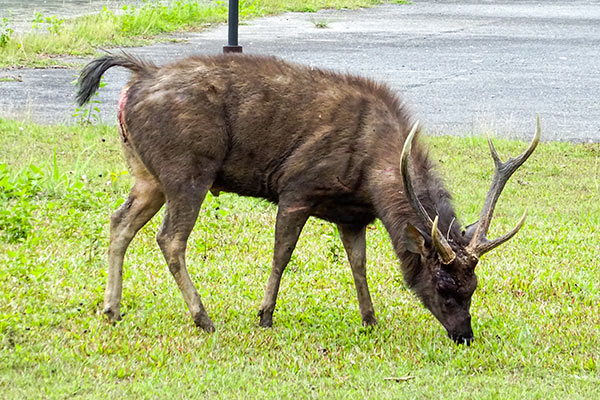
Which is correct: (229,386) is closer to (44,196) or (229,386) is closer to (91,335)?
(91,335)

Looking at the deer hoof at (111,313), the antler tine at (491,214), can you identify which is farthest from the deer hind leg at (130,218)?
the antler tine at (491,214)

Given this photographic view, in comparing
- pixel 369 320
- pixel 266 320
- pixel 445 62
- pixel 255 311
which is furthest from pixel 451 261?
pixel 445 62

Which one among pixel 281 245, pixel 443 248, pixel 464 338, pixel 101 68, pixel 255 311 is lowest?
pixel 255 311

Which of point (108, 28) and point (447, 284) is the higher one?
point (447, 284)

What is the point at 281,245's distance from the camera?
6773mm

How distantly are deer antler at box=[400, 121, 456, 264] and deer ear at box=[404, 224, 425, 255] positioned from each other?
0.10 meters

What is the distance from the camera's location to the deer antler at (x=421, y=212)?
6000 mm

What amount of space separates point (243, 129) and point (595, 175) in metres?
5.80

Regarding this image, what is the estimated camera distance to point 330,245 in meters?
8.47

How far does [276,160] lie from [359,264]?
950 mm

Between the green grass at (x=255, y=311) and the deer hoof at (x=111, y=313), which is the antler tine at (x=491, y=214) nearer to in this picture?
the green grass at (x=255, y=311)

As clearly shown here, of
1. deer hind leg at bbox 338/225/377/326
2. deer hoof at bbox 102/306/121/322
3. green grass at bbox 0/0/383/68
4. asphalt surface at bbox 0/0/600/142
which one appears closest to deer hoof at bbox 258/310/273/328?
deer hind leg at bbox 338/225/377/326

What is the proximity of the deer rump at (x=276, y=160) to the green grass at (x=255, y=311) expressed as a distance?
0.94 ft

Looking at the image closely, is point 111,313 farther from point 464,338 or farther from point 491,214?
point 491,214
